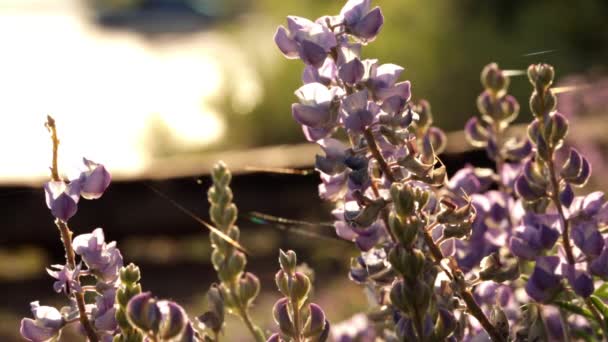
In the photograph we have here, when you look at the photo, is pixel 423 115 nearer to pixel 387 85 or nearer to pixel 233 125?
pixel 387 85

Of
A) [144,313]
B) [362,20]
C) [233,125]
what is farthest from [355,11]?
[233,125]

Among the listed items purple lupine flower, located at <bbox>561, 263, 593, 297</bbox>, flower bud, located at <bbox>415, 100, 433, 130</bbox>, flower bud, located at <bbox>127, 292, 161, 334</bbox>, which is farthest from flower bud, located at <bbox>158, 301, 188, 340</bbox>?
flower bud, located at <bbox>415, 100, 433, 130</bbox>

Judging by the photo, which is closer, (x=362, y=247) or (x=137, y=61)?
(x=362, y=247)

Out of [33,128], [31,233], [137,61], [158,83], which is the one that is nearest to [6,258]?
[31,233]

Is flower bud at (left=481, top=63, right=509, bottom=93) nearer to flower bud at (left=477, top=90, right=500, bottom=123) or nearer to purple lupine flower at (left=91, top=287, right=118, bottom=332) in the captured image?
flower bud at (left=477, top=90, right=500, bottom=123)

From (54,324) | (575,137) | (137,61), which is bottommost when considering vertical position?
(137,61)

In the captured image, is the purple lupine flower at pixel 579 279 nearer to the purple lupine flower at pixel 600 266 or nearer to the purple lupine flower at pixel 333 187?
the purple lupine flower at pixel 600 266

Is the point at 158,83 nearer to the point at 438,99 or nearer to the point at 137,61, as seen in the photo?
the point at 137,61

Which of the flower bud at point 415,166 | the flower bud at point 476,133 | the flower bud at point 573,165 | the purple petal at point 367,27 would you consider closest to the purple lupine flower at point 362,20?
the purple petal at point 367,27
